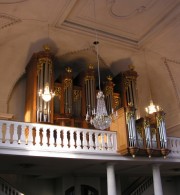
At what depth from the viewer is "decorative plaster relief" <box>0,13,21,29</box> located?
37.7 feet

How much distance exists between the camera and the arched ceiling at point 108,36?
1161cm

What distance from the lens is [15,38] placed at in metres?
12.8

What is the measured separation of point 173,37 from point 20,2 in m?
6.26

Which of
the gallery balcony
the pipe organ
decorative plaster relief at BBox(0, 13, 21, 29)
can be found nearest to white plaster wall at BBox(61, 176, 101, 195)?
the pipe organ

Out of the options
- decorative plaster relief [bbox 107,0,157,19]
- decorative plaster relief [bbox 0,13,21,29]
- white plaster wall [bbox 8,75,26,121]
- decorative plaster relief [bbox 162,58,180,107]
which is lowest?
white plaster wall [bbox 8,75,26,121]

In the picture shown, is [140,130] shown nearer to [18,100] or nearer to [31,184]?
[18,100]

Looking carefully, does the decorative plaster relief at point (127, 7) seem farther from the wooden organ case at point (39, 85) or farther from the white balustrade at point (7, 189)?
the white balustrade at point (7, 189)

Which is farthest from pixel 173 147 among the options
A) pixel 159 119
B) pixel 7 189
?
pixel 7 189

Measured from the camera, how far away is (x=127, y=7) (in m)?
11.8

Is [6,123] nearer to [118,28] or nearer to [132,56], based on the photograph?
[118,28]

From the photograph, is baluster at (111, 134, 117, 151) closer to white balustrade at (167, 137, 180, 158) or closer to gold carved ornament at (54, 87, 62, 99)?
white balustrade at (167, 137, 180, 158)

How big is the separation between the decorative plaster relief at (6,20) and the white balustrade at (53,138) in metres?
4.20

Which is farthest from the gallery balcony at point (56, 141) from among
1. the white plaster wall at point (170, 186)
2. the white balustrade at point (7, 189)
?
the white plaster wall at point (170, 186)

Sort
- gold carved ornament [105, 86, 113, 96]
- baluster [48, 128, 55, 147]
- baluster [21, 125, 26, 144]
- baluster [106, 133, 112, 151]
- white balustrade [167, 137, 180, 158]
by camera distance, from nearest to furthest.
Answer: baluster [21, 125, 26, 144], baluster [48, 128, 55, 147], baluster [106, 133, 112, 151], white balustrade [167, 137, 180, 158], gold carved ornament [105, 86, 113, 96]
